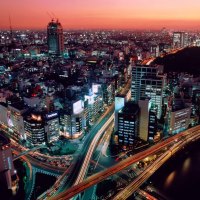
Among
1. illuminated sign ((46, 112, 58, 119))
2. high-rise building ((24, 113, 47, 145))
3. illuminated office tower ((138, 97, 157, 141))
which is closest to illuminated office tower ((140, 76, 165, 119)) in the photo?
illuminated office tower ((138, 97, 157, 141))

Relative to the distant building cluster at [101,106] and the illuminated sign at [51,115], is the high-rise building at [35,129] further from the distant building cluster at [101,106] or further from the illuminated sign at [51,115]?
the illuminated sign at [51,115]

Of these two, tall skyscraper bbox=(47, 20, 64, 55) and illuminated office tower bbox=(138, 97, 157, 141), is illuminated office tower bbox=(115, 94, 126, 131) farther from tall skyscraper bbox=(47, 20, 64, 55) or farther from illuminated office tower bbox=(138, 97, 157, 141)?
tall skyscraper bbox=(47, 20, 64, 55)

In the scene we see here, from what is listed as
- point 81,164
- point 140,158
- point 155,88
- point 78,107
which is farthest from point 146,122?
point 81,164

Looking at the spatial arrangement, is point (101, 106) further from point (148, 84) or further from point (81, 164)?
point (81, 164)

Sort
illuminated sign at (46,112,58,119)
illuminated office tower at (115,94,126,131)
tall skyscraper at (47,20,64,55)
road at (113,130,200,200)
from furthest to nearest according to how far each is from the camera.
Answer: tall skyscraper at (47,20,64,55), illuminated office tower at (115,94,126,131), illuminated sign at (46,112,58,119), road at (113,130,200,200)

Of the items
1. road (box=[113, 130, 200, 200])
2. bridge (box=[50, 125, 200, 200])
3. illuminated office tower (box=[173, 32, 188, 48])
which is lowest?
road (box=[113, 130, 200, 200])
